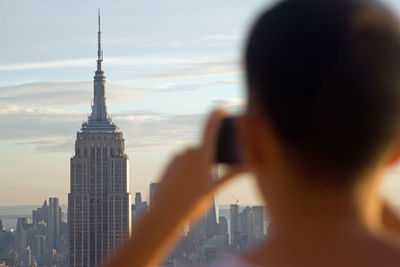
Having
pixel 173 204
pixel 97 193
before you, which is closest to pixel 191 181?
pixel 173 204

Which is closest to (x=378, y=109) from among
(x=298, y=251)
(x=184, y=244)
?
(x=298, y=251)

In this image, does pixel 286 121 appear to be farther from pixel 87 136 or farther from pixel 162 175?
pixel 87 136

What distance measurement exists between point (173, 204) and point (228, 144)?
0.08 meters

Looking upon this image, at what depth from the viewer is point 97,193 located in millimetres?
67062

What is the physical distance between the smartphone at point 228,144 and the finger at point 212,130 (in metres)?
0.01

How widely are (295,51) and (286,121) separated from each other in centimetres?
6

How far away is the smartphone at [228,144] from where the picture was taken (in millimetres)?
944

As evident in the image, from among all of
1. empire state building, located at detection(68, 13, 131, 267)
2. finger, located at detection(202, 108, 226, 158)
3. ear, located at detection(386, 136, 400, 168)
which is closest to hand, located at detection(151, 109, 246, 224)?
finger, located at detection(202, 108, 226, 158)

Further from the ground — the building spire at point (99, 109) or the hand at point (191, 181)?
the building spire at point (99, 109)

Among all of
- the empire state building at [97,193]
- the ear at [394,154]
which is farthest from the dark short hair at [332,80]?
the empire state building at [97,193]

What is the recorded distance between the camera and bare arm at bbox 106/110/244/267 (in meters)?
0.90

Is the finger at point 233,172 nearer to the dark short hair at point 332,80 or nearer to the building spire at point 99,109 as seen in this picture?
the dark short hair at point 332,80

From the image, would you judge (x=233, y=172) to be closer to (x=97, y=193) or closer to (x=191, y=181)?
(x=191, y=181)

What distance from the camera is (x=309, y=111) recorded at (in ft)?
2.94
